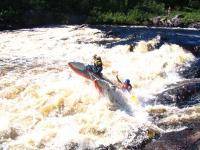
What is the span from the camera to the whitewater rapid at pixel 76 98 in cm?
1571

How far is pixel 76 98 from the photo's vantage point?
18.9m

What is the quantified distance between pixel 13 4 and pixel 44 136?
34.3m

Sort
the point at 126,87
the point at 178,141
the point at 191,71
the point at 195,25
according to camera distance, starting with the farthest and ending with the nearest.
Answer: the point at 195,25, the point at 191,71, the point at 126,87, the point at 178,141

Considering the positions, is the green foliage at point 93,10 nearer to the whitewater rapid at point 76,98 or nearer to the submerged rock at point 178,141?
the whitewater rapid at point 76,98

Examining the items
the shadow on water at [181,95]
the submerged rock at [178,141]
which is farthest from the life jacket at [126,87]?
the submerged rock at [178,141]

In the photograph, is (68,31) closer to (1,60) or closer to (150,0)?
(1,60)

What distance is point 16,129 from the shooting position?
642 inches

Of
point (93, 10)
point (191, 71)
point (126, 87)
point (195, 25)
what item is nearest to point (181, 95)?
point (126, 87)

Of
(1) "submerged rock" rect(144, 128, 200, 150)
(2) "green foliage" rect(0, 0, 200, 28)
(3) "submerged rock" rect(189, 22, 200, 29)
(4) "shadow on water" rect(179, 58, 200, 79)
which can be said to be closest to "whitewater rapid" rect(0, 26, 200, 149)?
(4) "shadow on water" rect(179, 58, 200, 79)

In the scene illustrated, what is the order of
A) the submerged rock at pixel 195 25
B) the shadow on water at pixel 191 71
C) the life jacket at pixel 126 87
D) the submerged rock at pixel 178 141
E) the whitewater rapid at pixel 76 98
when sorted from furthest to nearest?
1. the submerged rock at pixel 195 25
2. the shadow on water at pixel 191 71
3. the life jacket at pixel 126 87
4. the whitewater rapid at pixel 76 98
5. the submerged rock at pixel 178 141

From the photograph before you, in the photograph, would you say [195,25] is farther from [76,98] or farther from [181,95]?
[76,98]

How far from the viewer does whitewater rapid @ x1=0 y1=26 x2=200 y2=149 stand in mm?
15711

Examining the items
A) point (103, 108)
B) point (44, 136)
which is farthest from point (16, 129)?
point (103, 108)

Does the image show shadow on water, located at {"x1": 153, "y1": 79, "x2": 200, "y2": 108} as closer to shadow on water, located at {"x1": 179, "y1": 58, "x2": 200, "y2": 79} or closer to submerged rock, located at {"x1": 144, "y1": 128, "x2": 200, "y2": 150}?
shadow on water, located at {"x1": 179, "y1": 58, "x2": 200, "y2": 79}
